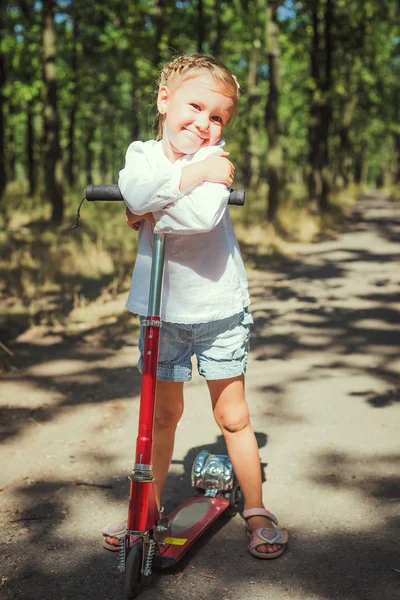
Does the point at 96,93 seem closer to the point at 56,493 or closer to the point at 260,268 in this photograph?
the point at 260,268

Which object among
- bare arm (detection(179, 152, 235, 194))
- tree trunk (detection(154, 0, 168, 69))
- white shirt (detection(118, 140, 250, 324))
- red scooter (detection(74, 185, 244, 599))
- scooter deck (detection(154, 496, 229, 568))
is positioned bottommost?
scooter deck (detection(154, 496, 229, 568))

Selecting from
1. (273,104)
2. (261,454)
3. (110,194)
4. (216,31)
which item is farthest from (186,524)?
(216,31)

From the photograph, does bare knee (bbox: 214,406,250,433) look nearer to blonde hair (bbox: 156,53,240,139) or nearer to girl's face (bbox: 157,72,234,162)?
girl's face (bbox: 157,72,234,162)

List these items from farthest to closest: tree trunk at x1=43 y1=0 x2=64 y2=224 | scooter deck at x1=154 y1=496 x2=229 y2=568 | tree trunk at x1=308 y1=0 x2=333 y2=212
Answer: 1. tree trunk at x1=308 y1=0 x2=333 y2=212
2. tree trunk at x1=43 y1=0 x2=64 y2=224
3. scooter deck at x1=154 y1=496 x2=229 y2=568

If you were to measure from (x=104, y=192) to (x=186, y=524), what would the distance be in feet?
4.69

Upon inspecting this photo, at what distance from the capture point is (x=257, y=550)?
2932 millimetres

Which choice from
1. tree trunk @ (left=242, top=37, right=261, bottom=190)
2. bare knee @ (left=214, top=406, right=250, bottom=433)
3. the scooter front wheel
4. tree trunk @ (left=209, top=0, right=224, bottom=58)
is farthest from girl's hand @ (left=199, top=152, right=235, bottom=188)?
tree trunk @ (left=242, top=37, right=261, bottom=190)

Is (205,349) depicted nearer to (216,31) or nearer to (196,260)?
(196,260)

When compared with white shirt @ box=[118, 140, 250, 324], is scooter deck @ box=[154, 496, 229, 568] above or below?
below

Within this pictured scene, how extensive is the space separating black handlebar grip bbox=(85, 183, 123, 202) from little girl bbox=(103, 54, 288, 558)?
7 centimetres

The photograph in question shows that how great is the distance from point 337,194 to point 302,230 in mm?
16847

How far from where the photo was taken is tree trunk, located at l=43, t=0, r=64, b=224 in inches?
588

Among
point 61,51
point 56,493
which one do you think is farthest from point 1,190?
point 56,493

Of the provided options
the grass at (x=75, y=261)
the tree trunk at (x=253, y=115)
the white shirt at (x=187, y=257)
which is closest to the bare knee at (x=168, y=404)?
the white shirt at (x=187, y=257)
